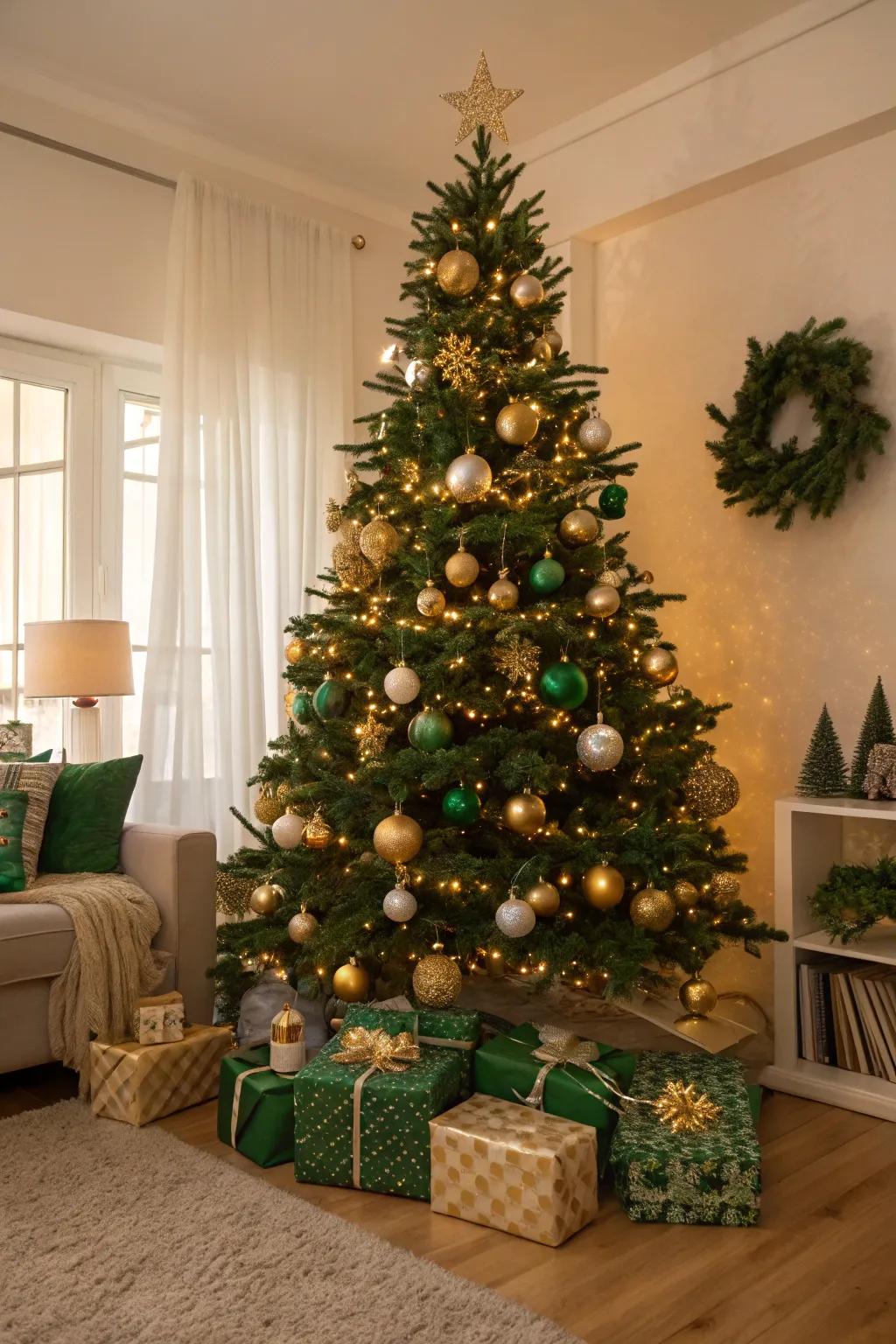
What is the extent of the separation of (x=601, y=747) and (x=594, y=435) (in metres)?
0.82

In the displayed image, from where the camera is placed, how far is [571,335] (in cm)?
391

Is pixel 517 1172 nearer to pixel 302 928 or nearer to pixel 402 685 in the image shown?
pixel 302 928

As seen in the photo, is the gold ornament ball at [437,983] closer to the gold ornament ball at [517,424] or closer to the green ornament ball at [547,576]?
the green ornament ball at [547,576]

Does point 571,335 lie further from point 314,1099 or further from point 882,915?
point 314,1099

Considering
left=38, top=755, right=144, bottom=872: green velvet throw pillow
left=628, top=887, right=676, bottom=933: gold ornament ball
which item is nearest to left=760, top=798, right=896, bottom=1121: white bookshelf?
left=628, top=887, right=676, bottom=933: gold ornament ball

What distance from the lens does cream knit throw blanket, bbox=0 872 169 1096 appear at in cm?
257

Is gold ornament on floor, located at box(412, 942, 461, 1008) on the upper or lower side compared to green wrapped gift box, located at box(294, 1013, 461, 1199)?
upper

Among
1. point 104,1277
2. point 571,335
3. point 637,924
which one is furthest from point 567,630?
point 571,335

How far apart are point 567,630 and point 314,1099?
3.72 ft

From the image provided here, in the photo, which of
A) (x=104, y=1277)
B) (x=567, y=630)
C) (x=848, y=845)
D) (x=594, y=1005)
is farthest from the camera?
(x=848, y=845)

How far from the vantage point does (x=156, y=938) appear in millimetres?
2842

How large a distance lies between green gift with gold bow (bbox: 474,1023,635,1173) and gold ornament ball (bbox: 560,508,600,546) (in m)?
1.13

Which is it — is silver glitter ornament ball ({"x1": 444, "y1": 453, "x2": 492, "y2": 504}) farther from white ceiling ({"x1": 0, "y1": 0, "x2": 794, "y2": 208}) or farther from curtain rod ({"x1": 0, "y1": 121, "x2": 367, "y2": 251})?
curtain rod ({"x1": 0, "y1": 121, "x2": 367, "y2": 251})

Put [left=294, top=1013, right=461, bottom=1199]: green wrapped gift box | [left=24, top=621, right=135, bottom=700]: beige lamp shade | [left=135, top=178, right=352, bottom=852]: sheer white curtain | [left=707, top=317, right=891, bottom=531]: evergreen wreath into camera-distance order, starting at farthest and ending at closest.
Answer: [left=135, top=178, right=352, bottom=852]: sheer white curtain < [left=24, top=621, right=135, bottom=700]: beige lamp shade < [left=707, top=317, right=891, bottom=531]: evergreen wreath < [left=294, top=1013, right=461, bottom=1199]: green wrapped gift box
